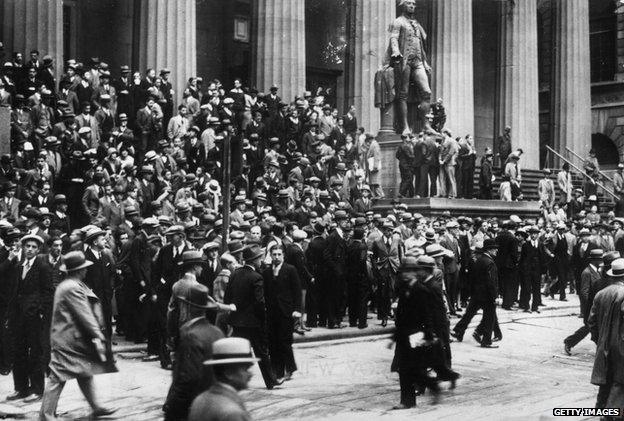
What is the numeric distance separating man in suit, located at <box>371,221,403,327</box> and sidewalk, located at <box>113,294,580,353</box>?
1.11 ft

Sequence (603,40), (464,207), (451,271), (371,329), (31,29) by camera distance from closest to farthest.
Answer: (371,329), (451,271), (31,29), (464,207), (603,40)

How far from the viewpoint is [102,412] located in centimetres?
899

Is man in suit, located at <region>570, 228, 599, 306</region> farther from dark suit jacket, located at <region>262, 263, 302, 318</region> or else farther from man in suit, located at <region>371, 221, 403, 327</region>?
dark suit jacket, located at <region>262, 263, 302, 318</region>

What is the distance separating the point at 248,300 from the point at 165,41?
14.5 m

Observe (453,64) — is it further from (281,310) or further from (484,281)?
(281,310)

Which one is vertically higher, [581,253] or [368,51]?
[368,51]

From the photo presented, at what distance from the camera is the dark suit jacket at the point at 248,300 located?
1052 cm

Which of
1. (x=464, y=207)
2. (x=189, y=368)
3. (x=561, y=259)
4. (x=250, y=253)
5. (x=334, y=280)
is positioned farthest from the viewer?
(x=464, y=207)

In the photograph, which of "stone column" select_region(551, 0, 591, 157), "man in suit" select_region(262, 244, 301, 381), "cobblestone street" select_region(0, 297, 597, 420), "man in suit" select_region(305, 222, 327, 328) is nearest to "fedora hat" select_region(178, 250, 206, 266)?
"cobblestone street" select_region(0, 297, 597, 420)

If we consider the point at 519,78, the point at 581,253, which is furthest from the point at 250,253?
the point at 519,78

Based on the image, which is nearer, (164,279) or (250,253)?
(250,253)

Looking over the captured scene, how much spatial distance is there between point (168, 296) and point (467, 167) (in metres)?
14.8

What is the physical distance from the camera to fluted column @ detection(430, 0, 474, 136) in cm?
3116

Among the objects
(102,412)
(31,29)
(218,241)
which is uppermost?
(31,29)
